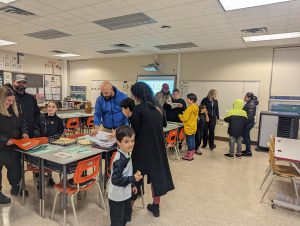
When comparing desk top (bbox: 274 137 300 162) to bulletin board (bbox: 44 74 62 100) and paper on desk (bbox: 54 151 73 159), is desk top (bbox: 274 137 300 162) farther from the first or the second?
bulletin board (bbox: 44 74 62 100)

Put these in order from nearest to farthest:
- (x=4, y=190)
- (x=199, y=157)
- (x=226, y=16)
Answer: (x=4, y=190), (x=226, y=16), (x=199, y=157)

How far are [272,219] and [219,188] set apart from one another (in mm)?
863

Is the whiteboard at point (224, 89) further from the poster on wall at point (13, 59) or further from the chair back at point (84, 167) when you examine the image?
the poster on wall at point (13, 59)

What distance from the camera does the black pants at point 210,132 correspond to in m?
5.41

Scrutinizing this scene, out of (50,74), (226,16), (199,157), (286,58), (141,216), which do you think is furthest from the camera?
(50,74)

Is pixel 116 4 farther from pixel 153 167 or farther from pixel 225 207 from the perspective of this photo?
pixel 225 207

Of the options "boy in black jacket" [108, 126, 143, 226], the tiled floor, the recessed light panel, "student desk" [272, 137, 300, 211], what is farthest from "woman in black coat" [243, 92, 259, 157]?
"boy in black jacket" [108, 126, 143, 226]

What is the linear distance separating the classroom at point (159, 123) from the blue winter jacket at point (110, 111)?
0.05 ft

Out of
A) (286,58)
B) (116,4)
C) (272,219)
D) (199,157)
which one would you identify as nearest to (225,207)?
(272,219)

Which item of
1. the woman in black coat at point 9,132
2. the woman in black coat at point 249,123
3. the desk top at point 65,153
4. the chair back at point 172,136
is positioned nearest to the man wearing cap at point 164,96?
the chair back at point 172,136

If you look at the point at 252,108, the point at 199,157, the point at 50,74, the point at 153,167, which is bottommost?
the point at 199,157

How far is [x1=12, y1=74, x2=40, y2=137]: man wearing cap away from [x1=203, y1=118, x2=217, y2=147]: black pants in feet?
12.7

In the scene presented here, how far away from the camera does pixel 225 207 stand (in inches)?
107

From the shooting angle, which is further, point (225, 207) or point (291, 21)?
point (291, 21)
